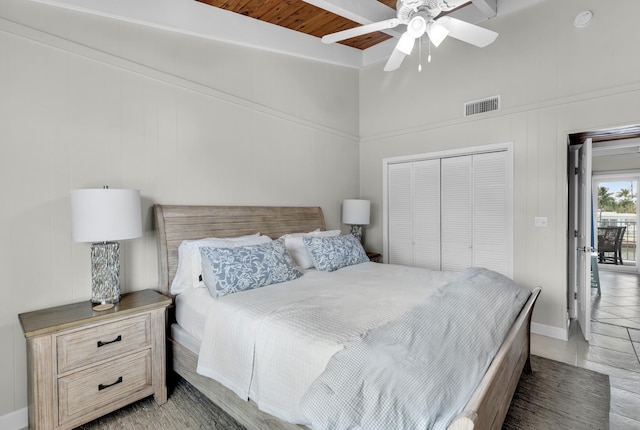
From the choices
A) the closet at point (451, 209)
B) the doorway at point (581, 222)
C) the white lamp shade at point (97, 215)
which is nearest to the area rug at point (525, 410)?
the doorway at point (581, 222)

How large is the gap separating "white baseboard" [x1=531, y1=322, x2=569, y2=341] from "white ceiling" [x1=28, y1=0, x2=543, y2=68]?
11.5 ft

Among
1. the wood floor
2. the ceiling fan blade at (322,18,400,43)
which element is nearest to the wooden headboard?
the ceiling fan blade at (322,18,400,43)

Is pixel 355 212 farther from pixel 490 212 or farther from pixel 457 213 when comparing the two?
pixel 490 212

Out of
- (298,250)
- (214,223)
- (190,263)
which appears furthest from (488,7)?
(190,263)

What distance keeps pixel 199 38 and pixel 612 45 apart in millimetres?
3939

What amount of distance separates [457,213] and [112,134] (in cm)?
377

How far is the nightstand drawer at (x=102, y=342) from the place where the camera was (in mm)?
1875

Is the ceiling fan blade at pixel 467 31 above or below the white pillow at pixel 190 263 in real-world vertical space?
above

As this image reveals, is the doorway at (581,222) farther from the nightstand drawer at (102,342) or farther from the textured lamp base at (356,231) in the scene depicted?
the nightstand drawer at (102,342)

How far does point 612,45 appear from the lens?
9.98ft

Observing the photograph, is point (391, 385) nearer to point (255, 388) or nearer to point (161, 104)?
point (255, 388)

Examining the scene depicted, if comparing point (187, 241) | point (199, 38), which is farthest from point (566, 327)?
point (199, 38)

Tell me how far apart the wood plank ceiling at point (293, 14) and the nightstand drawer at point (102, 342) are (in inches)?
114

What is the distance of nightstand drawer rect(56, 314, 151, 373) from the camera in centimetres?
188
